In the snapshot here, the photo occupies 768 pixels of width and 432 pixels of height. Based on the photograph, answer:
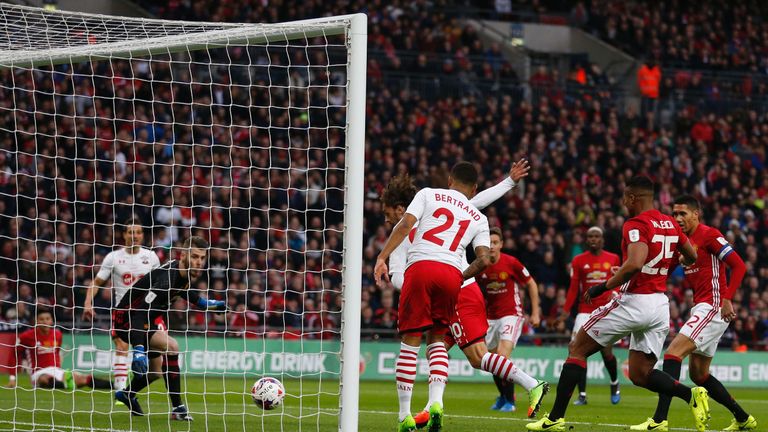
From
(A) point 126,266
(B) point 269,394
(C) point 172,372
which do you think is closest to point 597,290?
(B) point 269,394

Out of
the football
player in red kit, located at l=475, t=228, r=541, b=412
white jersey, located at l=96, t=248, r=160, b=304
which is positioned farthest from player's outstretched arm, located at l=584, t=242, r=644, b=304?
white jersey, located at l=96, t=248, r=160, b=304

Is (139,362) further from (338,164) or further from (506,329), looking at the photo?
(338,164)

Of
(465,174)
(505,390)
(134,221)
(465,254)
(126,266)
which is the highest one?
(465,174)

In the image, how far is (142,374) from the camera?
10688 millimetres

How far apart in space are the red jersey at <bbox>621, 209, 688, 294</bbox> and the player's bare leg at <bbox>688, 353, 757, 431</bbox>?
4.70ft

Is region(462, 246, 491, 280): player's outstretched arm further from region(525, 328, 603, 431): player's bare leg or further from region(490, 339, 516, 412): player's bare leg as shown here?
region(490, 339, 516, 412): player's bare leg

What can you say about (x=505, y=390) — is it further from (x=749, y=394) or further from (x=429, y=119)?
(x=429, y=119)

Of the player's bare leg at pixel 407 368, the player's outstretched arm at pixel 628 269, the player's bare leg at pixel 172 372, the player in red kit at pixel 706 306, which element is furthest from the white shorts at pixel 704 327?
the player's bare leg at pixel 172 372

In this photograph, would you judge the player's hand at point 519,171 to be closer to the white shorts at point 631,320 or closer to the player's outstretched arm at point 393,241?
the white shorts at point 631,320

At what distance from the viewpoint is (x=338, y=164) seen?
81.9 feet

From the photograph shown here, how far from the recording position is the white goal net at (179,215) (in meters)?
9.73

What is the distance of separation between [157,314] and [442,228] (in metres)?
3.48

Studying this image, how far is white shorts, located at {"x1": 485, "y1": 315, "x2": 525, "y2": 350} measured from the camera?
44.7ft

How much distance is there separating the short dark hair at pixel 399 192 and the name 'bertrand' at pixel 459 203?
1.10 m
